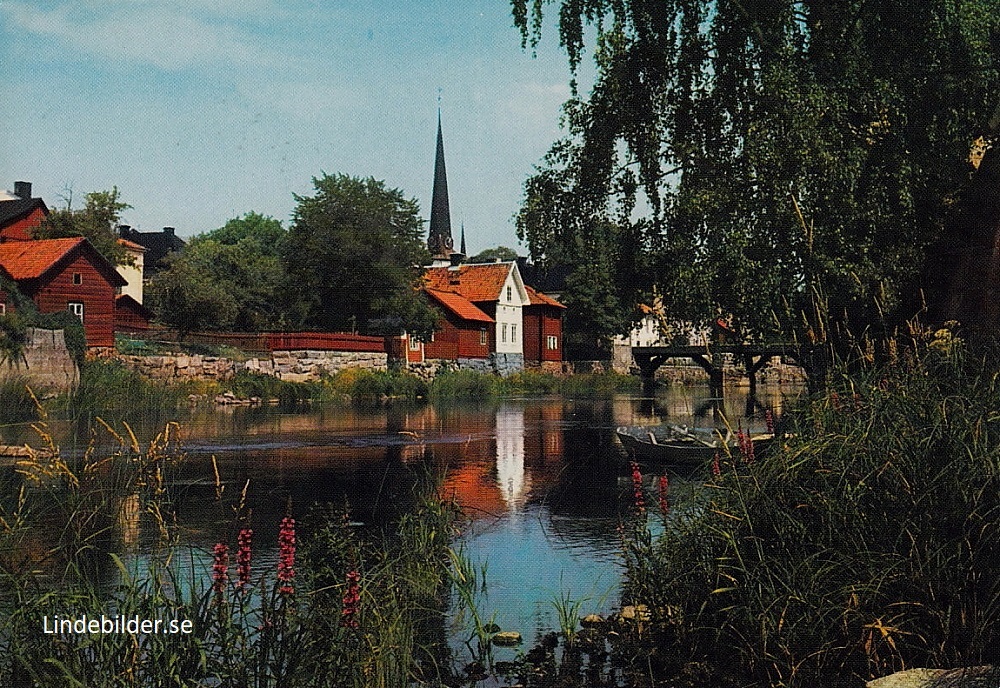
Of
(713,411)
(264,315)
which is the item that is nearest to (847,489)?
(713,411)

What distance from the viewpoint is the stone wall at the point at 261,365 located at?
39.9 metres

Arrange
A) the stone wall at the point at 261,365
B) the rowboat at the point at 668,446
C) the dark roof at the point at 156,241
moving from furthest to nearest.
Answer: the dark roof at the point at 156,241
the stone wall at the point at 261,365
the rowboat at the point at 668,446

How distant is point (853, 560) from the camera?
5414 mm

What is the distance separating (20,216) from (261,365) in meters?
18.0

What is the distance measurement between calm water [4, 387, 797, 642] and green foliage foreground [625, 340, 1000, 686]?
90cm

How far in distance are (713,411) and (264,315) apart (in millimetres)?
28920

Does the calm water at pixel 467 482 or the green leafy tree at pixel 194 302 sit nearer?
the calm water at pixel 467 482

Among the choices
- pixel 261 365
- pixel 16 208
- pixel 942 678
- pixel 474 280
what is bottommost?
pixel 942 678

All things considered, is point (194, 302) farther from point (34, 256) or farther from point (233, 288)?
point (34, 256)

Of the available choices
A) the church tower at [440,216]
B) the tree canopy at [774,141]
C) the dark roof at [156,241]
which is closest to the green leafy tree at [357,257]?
the tree canopy at [774,141]

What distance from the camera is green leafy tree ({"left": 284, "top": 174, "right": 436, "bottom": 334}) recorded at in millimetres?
51094

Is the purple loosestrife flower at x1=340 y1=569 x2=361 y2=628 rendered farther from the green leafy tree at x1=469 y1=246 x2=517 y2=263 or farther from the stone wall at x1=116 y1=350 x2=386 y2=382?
the green leafy tree at x1=469 y1=246 x2=517 y2=263

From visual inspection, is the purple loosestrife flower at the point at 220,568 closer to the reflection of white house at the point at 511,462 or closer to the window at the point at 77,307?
the reflection of white house at the point at 511,462

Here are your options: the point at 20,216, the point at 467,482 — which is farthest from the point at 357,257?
the point at 467,482
